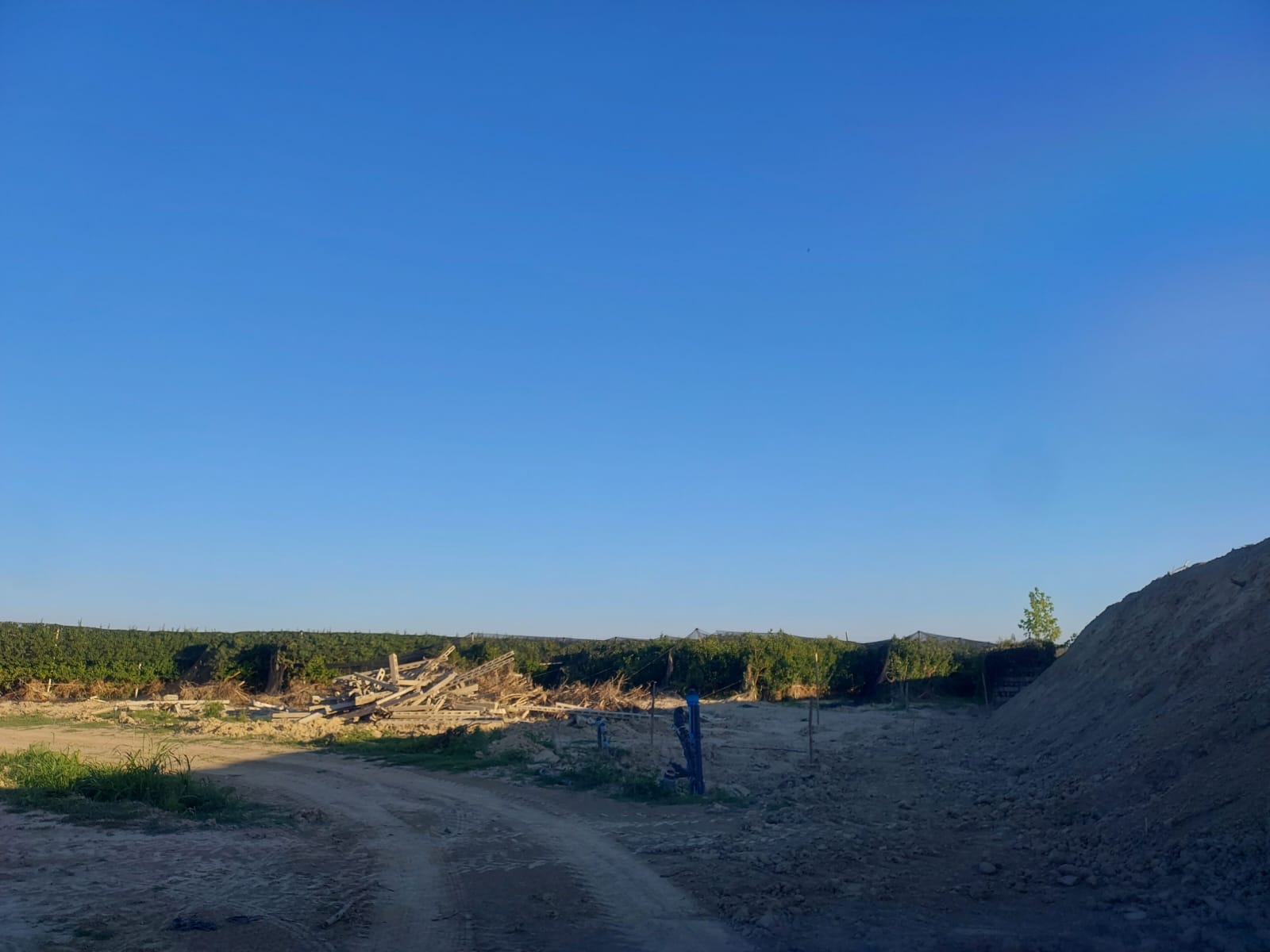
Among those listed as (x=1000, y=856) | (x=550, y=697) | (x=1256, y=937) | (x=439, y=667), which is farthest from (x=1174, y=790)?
(x=439, y=667)

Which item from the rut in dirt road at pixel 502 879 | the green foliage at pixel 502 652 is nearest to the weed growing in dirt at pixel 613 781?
the rut in dirt road at pixel 502 879

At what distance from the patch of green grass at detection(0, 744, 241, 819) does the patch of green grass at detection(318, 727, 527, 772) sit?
6022 millimetres

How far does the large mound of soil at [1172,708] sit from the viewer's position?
9.12m

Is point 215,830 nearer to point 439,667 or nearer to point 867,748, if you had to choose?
point 867,748

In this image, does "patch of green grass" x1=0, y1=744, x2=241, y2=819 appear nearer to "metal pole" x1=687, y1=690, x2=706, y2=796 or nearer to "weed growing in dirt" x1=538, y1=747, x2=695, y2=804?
"weed growing in dirt" x1=538, y1=747, x2=695, y2=804

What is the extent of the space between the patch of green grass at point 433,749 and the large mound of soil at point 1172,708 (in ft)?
33.6

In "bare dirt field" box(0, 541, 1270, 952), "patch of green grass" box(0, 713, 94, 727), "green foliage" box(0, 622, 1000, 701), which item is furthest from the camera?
"green foliage" box(0, 622, 1000, 701)

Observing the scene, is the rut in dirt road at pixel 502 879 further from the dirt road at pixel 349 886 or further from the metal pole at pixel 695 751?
the metal pole at pixel 695 751

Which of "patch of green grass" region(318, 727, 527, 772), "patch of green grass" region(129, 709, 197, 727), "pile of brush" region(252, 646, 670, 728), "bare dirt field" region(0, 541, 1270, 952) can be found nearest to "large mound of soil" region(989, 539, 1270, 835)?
"bare dirt field" region(0, 541, 1270, 952)

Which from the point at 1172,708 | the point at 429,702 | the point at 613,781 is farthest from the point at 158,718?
the point at 1172,708

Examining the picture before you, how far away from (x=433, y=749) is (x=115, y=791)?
9322 mm

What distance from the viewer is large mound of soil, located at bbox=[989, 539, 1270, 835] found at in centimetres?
912

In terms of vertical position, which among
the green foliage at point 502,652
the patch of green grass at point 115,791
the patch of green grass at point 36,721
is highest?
the green foliage at point 502,652

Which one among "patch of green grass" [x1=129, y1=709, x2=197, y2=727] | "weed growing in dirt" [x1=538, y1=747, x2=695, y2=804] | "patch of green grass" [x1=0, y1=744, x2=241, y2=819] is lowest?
"patch of green grass" [x1=129, y1=709, x2=197, y2=727]
